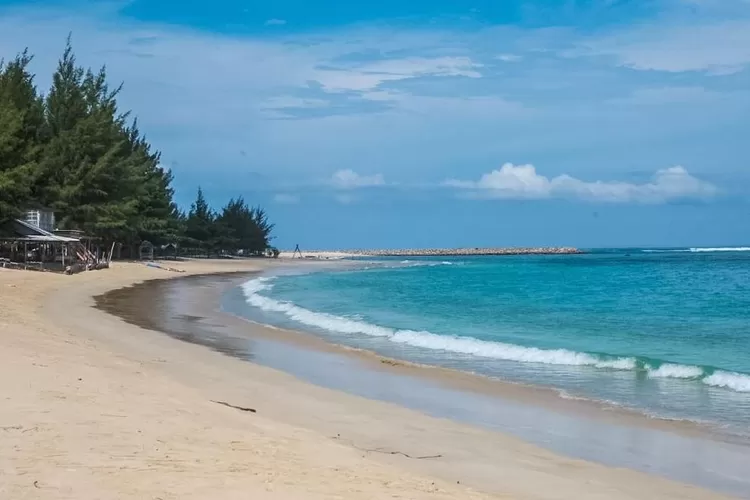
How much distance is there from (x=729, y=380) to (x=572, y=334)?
26.2 feet

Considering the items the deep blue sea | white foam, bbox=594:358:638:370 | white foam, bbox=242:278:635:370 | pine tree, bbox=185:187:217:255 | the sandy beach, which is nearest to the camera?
the sandy beach

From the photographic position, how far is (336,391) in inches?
468

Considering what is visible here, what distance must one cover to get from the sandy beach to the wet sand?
1.63 feet

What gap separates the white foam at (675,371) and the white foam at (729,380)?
33cm

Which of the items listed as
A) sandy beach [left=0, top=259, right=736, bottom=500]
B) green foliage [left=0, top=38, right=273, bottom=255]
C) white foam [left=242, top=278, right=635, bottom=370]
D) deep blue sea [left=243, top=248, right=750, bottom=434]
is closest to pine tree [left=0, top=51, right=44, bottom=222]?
green foliage [left=0, top=38, right=273, bottom=255]

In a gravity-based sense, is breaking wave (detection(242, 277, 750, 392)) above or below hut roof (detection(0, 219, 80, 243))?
below

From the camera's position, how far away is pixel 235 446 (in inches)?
274

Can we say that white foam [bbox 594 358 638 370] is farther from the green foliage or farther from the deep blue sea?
the green foliage

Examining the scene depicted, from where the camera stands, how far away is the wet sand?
26.4 feet

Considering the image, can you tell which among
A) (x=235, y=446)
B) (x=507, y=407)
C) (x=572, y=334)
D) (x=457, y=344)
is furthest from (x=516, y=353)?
(x=235, y=446)

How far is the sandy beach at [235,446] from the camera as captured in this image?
18.7 feet

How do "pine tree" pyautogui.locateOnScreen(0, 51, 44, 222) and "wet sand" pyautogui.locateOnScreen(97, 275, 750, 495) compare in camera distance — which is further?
"pine tree" pyautogui.locateOnScreen(0, 51, 44, 222)

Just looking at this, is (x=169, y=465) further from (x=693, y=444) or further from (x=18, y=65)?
(x=18, y=65)

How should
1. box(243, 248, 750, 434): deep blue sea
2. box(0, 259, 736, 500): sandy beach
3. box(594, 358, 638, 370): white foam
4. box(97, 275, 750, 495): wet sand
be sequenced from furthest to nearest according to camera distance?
box(594, 358, 638, 370): white foam < box(243, 248, 750, 434): deep blue sea < box(97, 275, 750, 495): wet sand < box(0, 259, 736, 500): sandy beach
